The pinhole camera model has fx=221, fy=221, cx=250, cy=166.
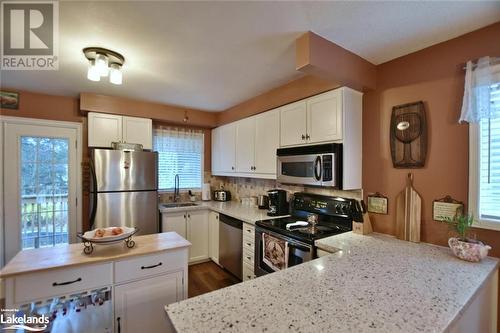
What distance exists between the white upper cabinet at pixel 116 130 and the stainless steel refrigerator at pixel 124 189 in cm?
30

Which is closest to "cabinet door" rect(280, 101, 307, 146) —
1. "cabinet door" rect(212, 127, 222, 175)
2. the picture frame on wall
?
"cabinet door" rect(212, 127, 222, 175)

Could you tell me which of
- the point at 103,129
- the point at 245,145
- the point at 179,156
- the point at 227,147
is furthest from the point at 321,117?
the point at 103,129

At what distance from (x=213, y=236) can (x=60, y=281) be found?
7.16ft

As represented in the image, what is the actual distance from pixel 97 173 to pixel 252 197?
210cm

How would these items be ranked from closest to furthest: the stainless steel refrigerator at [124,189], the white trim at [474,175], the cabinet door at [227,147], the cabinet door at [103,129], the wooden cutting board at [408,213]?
the white trim at [474,175], the wooden cutting board at [408,213], the stainless steel refrigerator at [124,189], the cabinet door at [103,129], the cabinet door at [227,147]

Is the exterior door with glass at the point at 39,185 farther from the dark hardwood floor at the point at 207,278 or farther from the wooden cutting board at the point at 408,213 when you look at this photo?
the wooden cutting board at the point at 408,213

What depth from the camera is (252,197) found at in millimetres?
3490

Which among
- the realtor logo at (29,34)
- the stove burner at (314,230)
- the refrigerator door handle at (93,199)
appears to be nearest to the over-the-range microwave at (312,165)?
the stove burner at (314,230)

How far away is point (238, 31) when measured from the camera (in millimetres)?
1518

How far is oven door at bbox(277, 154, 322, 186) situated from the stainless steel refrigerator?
1.79 metres

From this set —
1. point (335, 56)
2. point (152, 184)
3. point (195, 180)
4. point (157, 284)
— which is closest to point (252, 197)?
point (195, 180)

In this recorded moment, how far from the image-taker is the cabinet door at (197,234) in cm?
331

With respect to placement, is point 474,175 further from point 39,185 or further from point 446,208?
point 39,185

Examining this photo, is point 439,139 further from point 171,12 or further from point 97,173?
point 97,173
